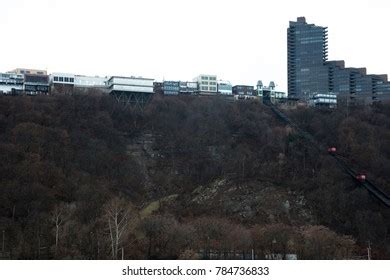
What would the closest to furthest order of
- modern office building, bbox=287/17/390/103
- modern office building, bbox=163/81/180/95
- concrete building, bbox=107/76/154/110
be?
concrete building, bbox=107/76/154/110 < modern office building, bbox=163/81/180/95 < modern office building, bbox=287/17/390/103

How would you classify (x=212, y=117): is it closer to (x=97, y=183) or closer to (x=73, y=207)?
(x=97, y=183)

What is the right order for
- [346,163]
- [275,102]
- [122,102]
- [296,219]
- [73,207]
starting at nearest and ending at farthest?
1. [73,207]
2. [296,219]
3. [346,163]
4. [122,102]
5. [275,102]

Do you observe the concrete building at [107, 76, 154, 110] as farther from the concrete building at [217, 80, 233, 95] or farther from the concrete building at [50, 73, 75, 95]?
the concrete building at [217, 80, 233, 95]

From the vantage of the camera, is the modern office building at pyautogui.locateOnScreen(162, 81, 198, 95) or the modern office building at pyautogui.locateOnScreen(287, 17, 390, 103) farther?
the modern office building at pyautogui.locateOnScreen(287, 17, 390, 103)

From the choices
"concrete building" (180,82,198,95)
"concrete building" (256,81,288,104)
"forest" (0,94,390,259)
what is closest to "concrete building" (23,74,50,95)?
"forest" (0,94,390,259)

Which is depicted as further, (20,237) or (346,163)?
(346,163)

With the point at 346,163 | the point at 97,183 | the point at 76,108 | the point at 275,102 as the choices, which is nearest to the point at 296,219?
the point at 346,163
